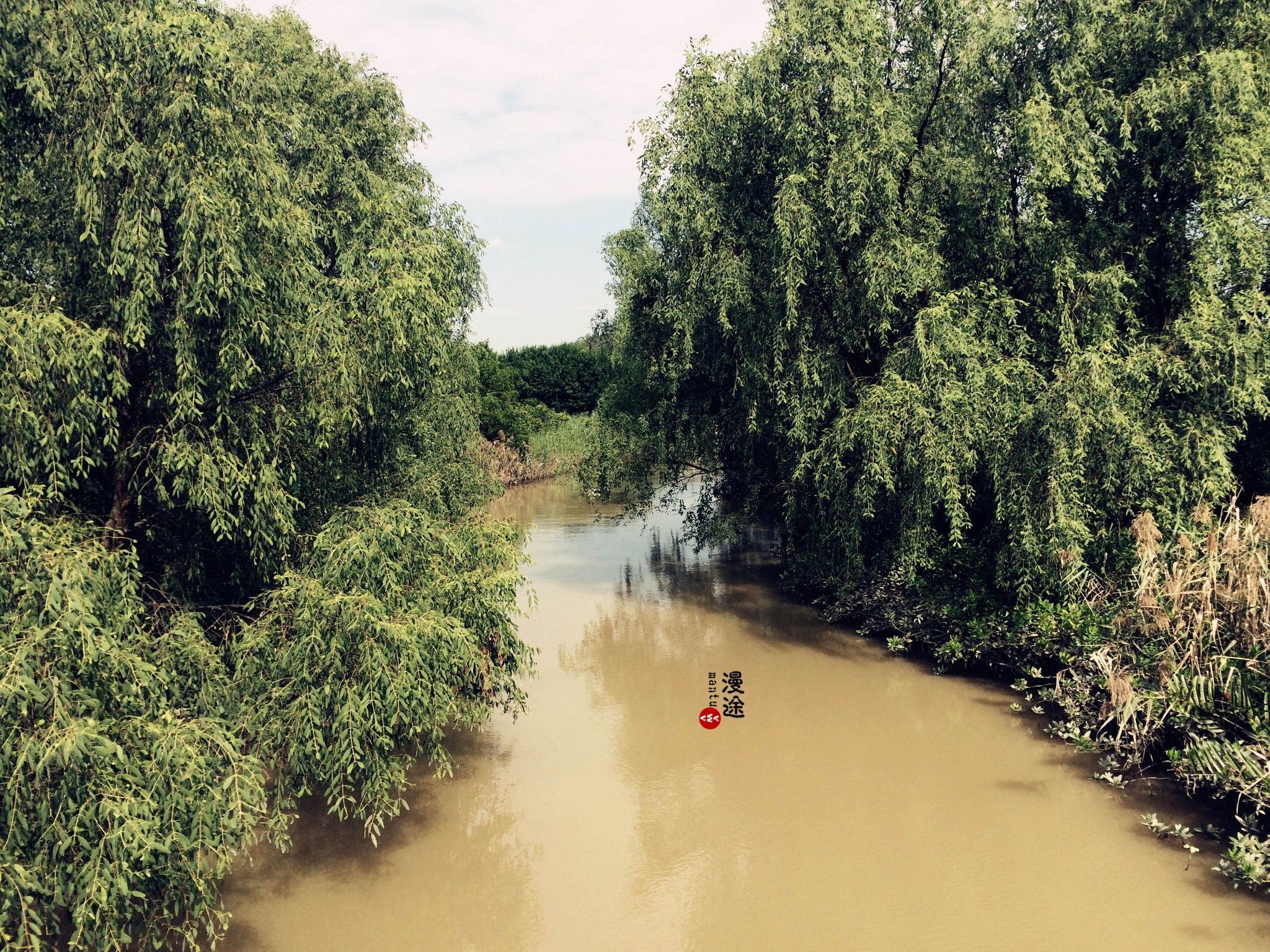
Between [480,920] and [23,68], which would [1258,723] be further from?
[23,68]

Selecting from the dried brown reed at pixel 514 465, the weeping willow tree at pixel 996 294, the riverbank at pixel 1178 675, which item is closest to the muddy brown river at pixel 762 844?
the riverbank at pixel 1178 675

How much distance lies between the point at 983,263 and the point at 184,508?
39.6ft

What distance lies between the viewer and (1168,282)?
11.9 m

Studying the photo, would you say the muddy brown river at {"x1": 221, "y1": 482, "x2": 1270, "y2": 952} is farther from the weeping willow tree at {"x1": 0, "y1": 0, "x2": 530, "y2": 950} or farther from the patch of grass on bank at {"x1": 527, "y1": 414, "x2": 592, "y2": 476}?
the patch of grass on bank at {"x1": 527, "y1": 414, "x2": 592, "y2": 476}

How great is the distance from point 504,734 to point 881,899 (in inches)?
216

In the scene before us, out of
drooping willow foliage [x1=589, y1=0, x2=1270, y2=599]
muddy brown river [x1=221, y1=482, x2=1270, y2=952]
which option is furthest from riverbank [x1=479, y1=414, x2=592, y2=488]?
muddy brown river [x1=221, y1=482, x2=1270, y2=952]

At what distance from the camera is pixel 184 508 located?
25.9 feet

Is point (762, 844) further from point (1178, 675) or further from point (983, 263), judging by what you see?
point (983, 263)

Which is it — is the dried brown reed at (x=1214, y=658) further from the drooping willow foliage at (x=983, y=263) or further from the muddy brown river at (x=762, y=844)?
the drooping willow foliage at (x=983, y=263)

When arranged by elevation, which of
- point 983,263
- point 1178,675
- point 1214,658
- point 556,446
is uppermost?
point 983,263

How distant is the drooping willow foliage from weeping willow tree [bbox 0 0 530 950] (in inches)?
242

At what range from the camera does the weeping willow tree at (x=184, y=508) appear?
512 centimetres

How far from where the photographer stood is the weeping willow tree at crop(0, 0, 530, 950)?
5121mm

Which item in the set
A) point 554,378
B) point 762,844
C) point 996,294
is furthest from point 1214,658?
point 554,378
